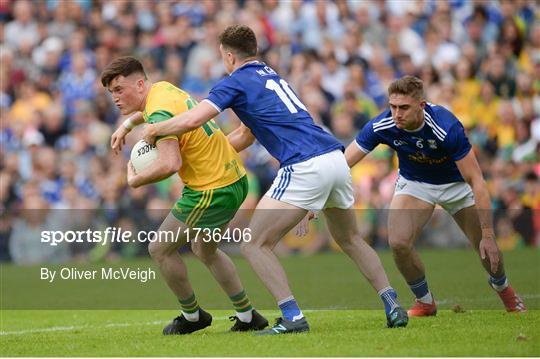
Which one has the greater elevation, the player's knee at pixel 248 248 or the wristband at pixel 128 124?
the wristband at pixel 128 124

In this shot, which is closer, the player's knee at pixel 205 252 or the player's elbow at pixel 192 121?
the player's elbow at pixel 192 121

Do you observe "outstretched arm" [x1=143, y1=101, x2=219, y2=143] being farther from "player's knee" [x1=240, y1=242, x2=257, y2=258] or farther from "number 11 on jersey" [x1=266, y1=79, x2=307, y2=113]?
"player's knee" [x1=240, y1=242, x2=257, y2=258]

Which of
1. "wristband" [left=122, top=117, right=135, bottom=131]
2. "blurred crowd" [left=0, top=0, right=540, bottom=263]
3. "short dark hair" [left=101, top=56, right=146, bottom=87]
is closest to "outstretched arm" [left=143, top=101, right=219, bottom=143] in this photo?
"short dark hair" [left=101, top=56, right=146, bottom=87]

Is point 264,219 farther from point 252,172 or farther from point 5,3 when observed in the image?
point 5,3

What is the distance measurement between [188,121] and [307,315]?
290 cm

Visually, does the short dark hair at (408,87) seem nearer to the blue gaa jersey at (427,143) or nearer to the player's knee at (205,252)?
the blue gaa jersey at (427,143)

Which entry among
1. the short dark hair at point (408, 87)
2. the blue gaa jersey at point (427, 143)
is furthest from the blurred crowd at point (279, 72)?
the short dark hair at point (408, 87)

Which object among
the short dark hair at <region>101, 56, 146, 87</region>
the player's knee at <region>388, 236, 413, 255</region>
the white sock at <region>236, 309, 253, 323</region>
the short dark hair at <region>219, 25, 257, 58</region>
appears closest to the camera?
the short dark hair at <region>219, 25, 257, 58</region>

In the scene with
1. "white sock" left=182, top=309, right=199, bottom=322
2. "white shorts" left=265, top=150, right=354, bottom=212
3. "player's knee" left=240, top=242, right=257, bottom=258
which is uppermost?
"white shorts" left=265, top=150, right=354, bottom=212

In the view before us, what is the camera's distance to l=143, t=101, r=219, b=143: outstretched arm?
28.7ft

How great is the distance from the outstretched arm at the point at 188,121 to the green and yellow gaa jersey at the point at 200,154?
1.48 ft

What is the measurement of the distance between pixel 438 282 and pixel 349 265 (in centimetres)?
283

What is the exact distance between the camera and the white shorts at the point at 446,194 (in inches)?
406

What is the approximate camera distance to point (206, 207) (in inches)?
369
